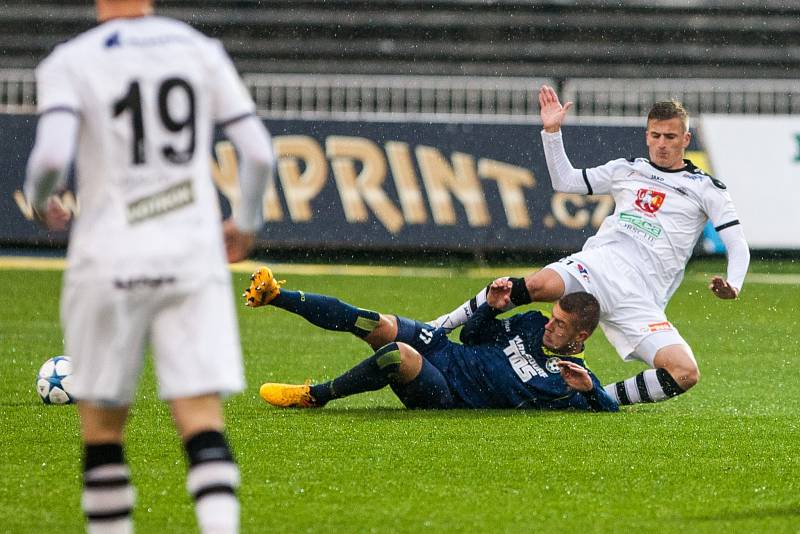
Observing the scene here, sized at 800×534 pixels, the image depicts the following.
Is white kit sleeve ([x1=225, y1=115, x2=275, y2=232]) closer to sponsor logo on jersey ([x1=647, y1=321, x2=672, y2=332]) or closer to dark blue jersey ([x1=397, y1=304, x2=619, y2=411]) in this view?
dark blue jersey ([x1=397, y1=304, x2=619, y2=411])

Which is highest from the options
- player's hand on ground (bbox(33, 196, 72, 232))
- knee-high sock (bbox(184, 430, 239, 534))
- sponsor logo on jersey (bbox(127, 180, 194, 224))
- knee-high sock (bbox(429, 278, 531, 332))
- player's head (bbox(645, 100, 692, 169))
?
sponsor logo on jersey (bbox(127, 180, 194, 224))

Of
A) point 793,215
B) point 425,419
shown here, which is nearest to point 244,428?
point 425,419

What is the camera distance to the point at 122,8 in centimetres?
380

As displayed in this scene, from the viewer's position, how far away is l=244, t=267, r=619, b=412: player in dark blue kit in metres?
7.17

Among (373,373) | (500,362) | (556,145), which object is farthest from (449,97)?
(373,373)

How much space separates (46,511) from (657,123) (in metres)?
4.21

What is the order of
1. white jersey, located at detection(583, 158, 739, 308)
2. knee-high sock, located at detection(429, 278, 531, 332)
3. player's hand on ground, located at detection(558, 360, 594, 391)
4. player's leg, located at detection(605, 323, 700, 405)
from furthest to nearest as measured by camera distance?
white jersey, located at detection(583, 158, 739, 308) → knee-high sock, located at detection(429, 278, 531, 332) → player's leg, located at detection(605, 323, 700, 405) → player's hand on ground, located at detection(558, 360, 594, 391)

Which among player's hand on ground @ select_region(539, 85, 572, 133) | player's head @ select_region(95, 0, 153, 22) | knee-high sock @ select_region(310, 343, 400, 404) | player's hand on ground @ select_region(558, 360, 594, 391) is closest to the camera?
player's head @ select_region(95, 0, 153, 22)

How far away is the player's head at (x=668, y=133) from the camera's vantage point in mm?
7840

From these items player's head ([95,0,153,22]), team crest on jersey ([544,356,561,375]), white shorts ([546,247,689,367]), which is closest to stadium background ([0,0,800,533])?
team crest on jersey ([544,356,561,375])

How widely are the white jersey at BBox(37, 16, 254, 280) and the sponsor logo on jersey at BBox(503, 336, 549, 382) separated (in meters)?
3.67

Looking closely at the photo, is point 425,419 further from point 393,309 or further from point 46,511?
point 393,309

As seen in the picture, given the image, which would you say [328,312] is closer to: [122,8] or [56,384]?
[56,384]

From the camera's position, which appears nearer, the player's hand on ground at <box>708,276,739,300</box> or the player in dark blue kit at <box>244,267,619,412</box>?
the player in dark blue kit at <box>244,267,619,412</box>
